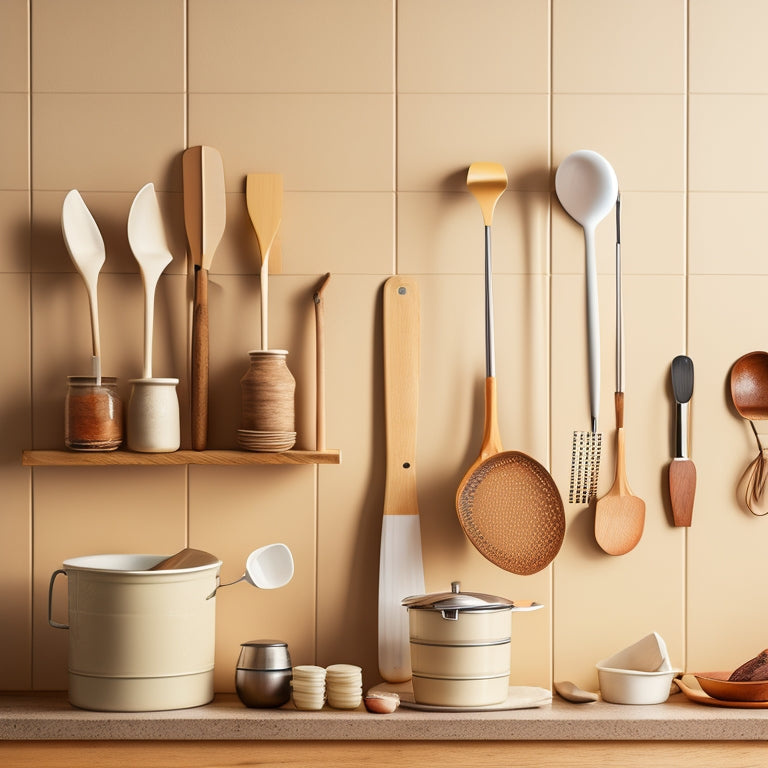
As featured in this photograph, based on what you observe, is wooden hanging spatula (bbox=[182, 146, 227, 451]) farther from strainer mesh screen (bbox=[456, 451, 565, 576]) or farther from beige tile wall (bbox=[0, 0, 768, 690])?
strainer mesh screen (bbox=[456, 451, 565, 576])

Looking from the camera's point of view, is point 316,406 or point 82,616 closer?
point 82,616

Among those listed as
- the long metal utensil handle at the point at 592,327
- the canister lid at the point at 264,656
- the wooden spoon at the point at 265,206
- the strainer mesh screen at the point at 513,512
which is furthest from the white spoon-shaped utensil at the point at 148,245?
the long metal utensil handle at the point at 592,327

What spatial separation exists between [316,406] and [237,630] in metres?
0.38

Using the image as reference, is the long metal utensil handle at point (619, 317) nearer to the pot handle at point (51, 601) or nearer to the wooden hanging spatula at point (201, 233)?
the wooden hanging spatula at point (201, 233)

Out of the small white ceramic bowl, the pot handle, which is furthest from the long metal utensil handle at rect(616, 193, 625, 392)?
the pot handle

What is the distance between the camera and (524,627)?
142 centimetres

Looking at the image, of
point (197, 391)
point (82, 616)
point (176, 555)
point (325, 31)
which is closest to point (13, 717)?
point (82, 616)

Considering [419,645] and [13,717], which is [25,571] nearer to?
[13,717]

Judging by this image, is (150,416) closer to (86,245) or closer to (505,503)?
(86,245)

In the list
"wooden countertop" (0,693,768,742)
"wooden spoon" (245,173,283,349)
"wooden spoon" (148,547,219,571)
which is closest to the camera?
"wooden countertop" (0,693,768,742)

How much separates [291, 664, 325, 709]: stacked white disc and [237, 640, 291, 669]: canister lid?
0.10 ft

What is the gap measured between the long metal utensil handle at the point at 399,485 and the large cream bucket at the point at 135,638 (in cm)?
29

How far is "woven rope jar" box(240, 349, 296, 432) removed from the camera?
133cm

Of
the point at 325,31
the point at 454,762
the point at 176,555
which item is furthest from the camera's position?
the point at 325,31
